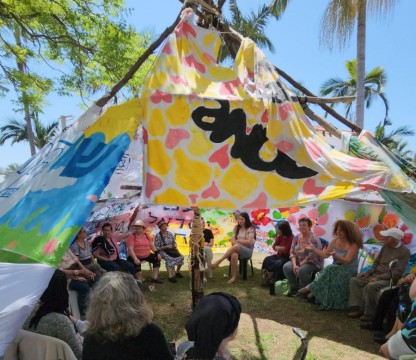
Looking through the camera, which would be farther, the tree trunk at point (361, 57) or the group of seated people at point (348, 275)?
the tree trunk at point (361, 57)

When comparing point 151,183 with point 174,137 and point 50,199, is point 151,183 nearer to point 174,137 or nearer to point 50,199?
point 174,137

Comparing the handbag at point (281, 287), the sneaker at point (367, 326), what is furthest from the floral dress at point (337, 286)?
the handbag at point (281, 287)

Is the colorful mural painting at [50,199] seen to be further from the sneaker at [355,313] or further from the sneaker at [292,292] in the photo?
the sneaker at [292,292]

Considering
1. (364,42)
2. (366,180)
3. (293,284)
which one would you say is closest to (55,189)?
(366,180)

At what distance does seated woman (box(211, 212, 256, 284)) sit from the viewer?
23.6ft

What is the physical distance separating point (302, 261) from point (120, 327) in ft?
15.8

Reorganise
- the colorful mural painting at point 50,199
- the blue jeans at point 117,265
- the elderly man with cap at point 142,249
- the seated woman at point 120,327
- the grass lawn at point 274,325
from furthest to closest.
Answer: the elderly man with cap at point 142,249
the blue jeans at point 117,265
the grass lawn at point 274,325
the colorful mural painting at point 50,199
the seated woman at point 120,327

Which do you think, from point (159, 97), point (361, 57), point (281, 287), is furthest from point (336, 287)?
point (361, 57)

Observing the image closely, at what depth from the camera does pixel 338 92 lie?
62.7 feet

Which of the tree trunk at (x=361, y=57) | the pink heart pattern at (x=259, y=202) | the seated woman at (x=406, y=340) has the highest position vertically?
the tree trunk at (x=361, y=57)

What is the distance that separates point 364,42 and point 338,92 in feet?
29.2

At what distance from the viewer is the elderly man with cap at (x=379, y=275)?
16.4 feet

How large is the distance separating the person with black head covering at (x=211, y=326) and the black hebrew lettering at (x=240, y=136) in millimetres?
1587

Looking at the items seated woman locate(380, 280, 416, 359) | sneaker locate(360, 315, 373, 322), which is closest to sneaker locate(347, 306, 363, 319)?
sneaker locate(360, 315, 373, 322)
